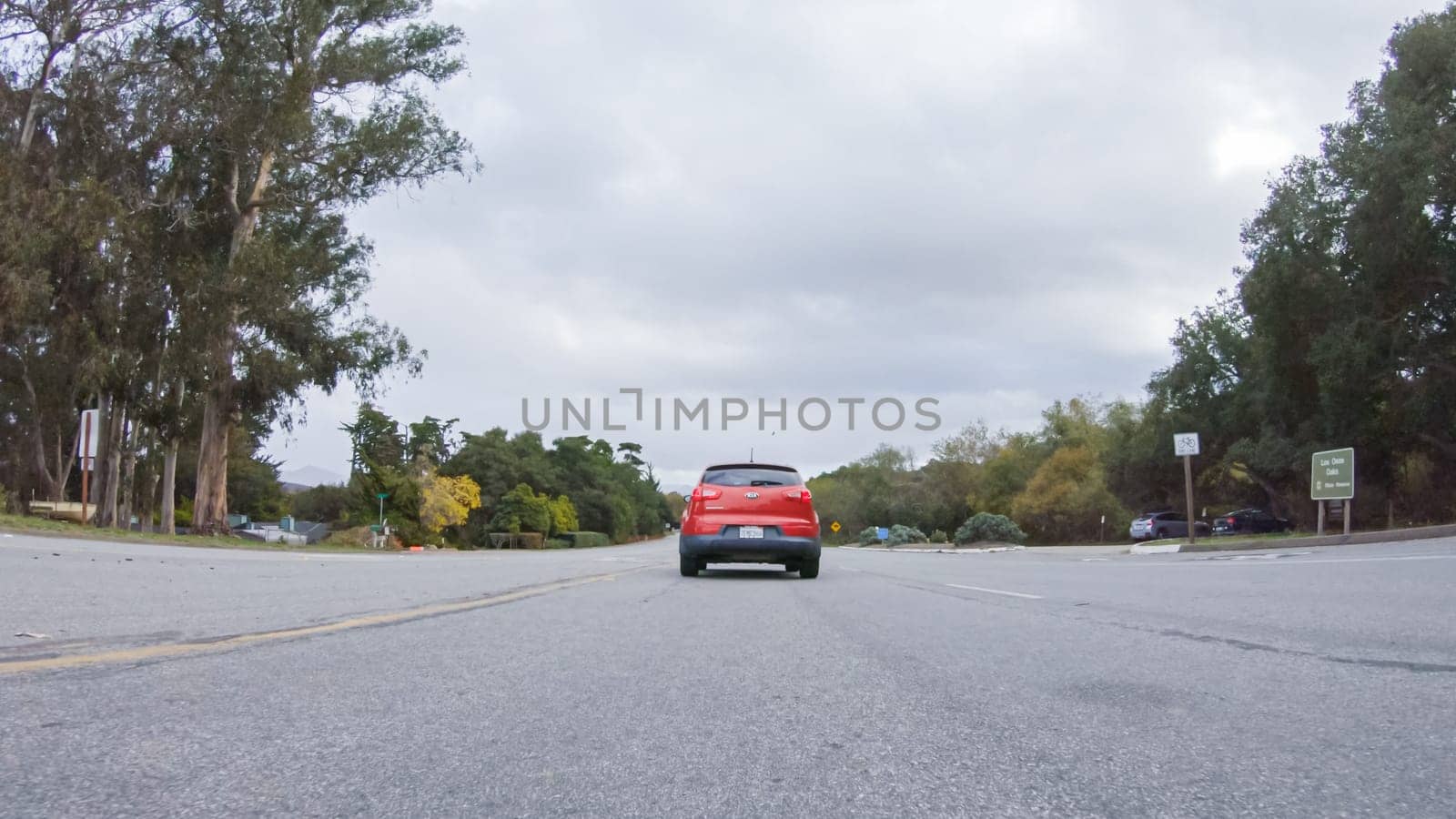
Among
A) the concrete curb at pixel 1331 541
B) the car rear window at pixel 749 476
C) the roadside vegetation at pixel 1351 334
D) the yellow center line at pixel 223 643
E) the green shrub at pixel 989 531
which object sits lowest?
the green shrub at pixel 989 531

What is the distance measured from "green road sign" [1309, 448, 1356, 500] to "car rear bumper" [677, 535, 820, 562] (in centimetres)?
1449

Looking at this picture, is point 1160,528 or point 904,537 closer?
point 1160,528

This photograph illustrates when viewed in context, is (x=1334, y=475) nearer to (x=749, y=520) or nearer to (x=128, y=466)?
(x=749, y=520)

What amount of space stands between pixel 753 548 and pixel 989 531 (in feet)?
129

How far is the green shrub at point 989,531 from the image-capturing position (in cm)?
4900

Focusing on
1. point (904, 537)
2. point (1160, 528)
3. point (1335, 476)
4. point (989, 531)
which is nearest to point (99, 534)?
point (1335, 476)

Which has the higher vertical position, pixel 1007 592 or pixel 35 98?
pixel 35 98

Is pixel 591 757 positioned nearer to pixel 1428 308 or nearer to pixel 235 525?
pixel 1428 308

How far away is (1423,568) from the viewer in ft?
33.9

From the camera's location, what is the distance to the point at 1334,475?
21.6 meters

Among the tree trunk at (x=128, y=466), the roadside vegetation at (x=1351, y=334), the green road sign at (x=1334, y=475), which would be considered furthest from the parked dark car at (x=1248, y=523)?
the tree trunk at (x=128, y=466)

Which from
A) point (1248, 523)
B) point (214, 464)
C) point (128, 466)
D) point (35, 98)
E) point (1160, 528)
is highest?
point (35, 98)

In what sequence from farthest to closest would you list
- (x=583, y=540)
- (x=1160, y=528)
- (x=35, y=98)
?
(x=583, y=540), (x=1160, y=528), (x=35, y=98)

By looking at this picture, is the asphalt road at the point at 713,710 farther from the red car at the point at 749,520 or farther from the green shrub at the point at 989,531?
the green shrub at the point at 989,531
